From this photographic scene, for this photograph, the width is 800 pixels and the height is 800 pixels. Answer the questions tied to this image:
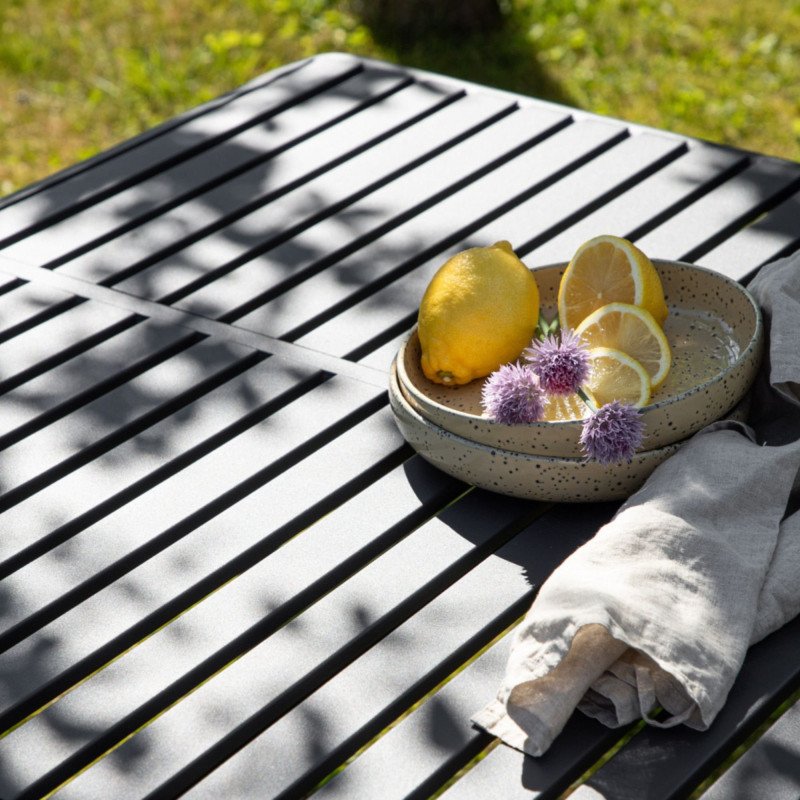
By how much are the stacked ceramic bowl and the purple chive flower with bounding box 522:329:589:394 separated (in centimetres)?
5

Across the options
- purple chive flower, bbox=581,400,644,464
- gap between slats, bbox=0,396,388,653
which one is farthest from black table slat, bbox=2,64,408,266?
purple chive flower, bbox=581,400,644,464

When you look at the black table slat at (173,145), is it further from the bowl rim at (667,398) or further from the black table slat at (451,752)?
the black table slat at (451,752)

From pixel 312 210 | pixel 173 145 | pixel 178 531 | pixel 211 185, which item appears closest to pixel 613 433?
pixel 178 531

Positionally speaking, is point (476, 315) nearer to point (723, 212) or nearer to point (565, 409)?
point (565, 409)

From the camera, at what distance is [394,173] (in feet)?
8.55

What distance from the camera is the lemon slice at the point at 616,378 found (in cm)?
168

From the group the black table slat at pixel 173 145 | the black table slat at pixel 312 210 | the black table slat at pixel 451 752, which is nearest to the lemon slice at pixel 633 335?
the black table slat at pixel 451 752

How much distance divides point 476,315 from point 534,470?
0.24 meters

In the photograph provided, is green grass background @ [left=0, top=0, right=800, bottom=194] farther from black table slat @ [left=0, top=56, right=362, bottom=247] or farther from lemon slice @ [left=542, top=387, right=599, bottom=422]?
lemon slice @ [left=542, top=387, right=599, bottom=422]

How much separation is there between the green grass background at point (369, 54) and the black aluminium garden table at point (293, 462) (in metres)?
1.92

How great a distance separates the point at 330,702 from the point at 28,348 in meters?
1.00

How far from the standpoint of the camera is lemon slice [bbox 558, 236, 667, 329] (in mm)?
1818

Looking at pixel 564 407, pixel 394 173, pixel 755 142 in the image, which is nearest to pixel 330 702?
pixel 564 407

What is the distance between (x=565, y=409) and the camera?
1712 mm
